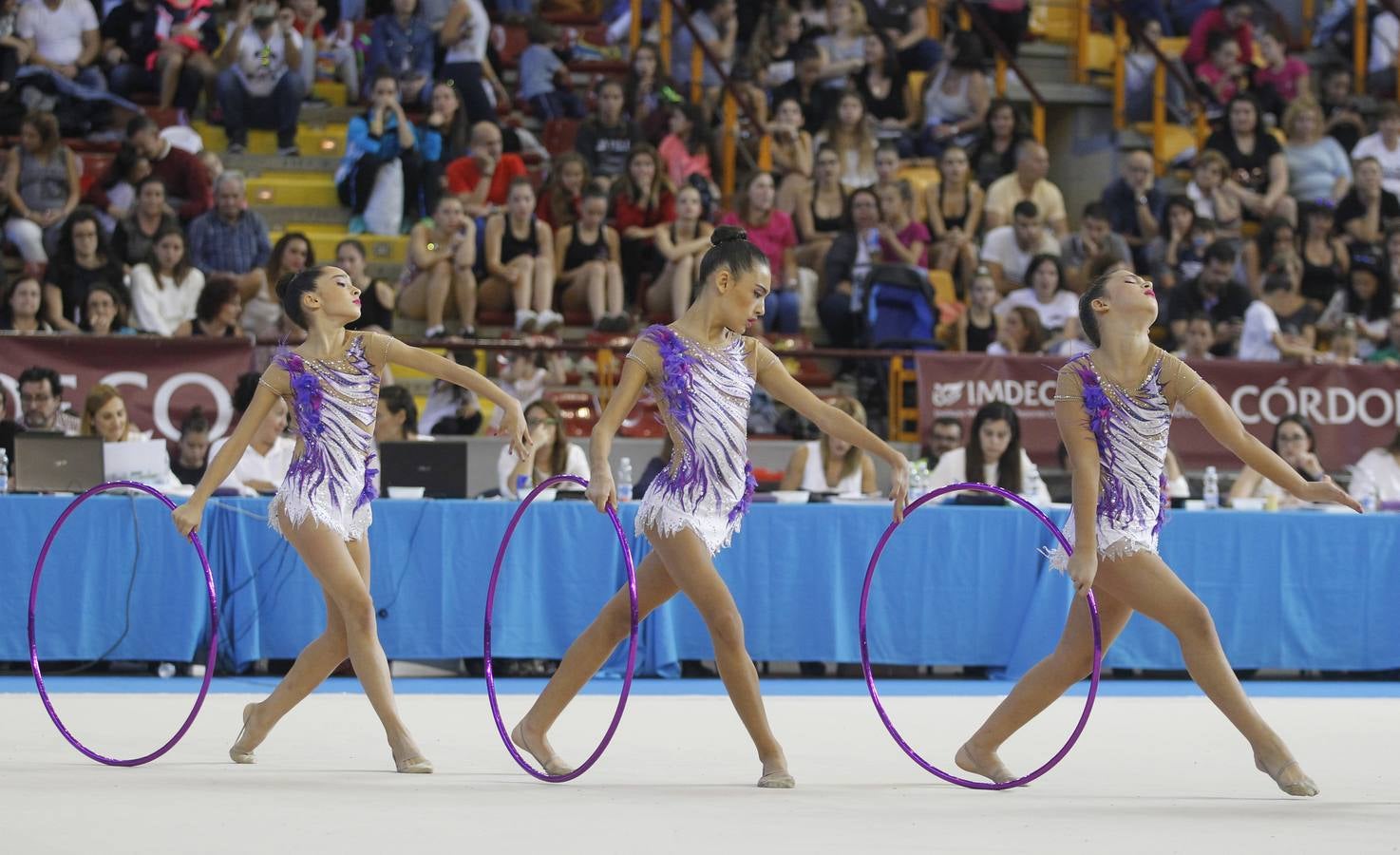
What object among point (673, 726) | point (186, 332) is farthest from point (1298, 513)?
point (186, 332)

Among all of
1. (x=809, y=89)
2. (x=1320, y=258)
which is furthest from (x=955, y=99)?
(x=1320, y=258)

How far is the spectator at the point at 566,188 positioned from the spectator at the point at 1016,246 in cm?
311

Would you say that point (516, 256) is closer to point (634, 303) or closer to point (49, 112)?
point (634, 303)

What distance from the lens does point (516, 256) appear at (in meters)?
12.3

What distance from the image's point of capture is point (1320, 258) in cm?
1364

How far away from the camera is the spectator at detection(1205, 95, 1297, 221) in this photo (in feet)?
47.3

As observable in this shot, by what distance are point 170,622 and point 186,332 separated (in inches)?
124

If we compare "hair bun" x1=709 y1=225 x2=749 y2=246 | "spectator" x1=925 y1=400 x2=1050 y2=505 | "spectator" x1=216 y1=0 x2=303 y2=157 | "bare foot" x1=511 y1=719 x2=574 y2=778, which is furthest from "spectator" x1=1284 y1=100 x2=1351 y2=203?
"bare foot" x1=511 y1=719 x2=574 y2=778

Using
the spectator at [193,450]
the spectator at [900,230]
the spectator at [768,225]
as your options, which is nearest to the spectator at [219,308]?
the spectator at [193,450]

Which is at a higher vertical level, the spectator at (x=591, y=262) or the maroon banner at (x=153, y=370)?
the spectator at (x=591, y=262)

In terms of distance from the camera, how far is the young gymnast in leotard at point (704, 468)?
5.23 m

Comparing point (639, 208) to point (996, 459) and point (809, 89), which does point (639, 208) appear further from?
point (996, 459)

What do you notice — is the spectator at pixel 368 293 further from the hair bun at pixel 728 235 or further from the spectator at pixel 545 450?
the hair bun at pixel 728 235

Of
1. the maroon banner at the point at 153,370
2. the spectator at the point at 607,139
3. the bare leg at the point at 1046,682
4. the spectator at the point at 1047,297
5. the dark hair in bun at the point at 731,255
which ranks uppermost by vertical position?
the spectator at the point at 607,139
